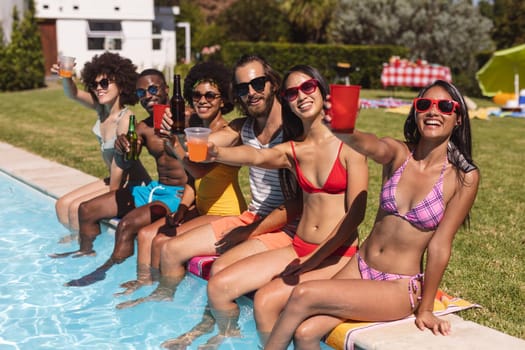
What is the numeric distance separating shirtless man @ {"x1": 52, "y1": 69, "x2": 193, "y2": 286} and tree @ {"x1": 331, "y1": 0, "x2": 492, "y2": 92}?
97.4ft

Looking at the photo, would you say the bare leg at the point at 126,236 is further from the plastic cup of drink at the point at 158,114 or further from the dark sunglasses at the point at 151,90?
the plastic cup of drink at the point at 158,114

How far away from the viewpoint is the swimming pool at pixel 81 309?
448cm

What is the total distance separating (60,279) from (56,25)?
89.0 feet

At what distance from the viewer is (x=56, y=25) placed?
98.8ft

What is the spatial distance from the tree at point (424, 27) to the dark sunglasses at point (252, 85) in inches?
1206

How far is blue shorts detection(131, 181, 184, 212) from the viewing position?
19.0 ft

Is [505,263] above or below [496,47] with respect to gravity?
below

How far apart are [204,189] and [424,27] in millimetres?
32136

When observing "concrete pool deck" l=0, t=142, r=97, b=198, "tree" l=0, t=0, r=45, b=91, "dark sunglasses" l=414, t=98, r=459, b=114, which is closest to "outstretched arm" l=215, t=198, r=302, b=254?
"dark sunglasses" l=414, t=98, r=459, b=114

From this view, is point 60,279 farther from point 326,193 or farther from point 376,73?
point 376,73

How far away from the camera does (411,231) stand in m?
3.55

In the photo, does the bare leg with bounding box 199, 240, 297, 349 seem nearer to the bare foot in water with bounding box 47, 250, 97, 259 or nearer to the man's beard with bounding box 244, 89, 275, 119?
the man's beard with bounding box 244, 89, 275, 119

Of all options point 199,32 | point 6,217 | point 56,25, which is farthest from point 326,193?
point 199,32

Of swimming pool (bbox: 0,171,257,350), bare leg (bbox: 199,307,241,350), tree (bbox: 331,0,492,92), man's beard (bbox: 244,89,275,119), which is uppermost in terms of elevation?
tree (bbox: 331,0,492,92)
